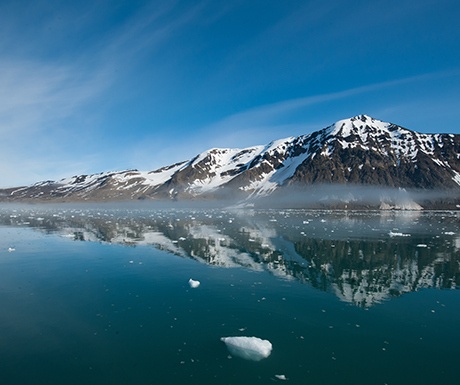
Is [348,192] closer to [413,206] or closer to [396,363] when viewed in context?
[413,206]

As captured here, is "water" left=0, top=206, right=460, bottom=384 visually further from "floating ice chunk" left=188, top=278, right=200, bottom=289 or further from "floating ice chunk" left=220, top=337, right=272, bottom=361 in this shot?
"floating ice chunk" left=188, top=278, right=200, bottom=289

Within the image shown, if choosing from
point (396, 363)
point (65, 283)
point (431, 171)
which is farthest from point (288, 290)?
point (431, 171)

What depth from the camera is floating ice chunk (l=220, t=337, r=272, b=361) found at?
9.90m

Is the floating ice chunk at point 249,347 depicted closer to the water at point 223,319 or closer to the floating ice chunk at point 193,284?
the water at point 223,319

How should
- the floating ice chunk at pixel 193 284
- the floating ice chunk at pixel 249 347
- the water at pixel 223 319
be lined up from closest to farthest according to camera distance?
the water at pixel 223 319 < the floating ice chunk at pixel 249 347 < the floating ice chunk at pixel 193 284

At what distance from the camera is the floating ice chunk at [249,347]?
A: 990 cm

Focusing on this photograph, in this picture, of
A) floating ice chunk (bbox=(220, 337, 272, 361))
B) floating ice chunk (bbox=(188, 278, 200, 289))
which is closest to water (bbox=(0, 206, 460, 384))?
floating ice chunk (bbox=(220, 337, 272, 361))

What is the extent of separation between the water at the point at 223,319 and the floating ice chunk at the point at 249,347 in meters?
0.20

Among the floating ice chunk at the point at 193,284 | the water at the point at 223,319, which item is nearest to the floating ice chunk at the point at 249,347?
the water at the point at 223,319

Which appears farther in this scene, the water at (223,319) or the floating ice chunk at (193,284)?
the floating ice chunk at (193,284)

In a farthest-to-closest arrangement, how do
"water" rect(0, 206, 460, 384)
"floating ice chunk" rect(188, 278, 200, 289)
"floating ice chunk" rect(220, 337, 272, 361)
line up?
"floating ice chunk" rect(188, 278, 200, 289)
"floating ice chunk" rect(220, 337, 272, 361)
"water" rect(0, 206, 460, 384)

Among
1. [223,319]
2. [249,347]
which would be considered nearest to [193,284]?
[223,319]

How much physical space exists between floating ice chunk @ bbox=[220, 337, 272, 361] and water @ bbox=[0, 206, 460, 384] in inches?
7.7

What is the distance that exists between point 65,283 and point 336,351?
1446cm
